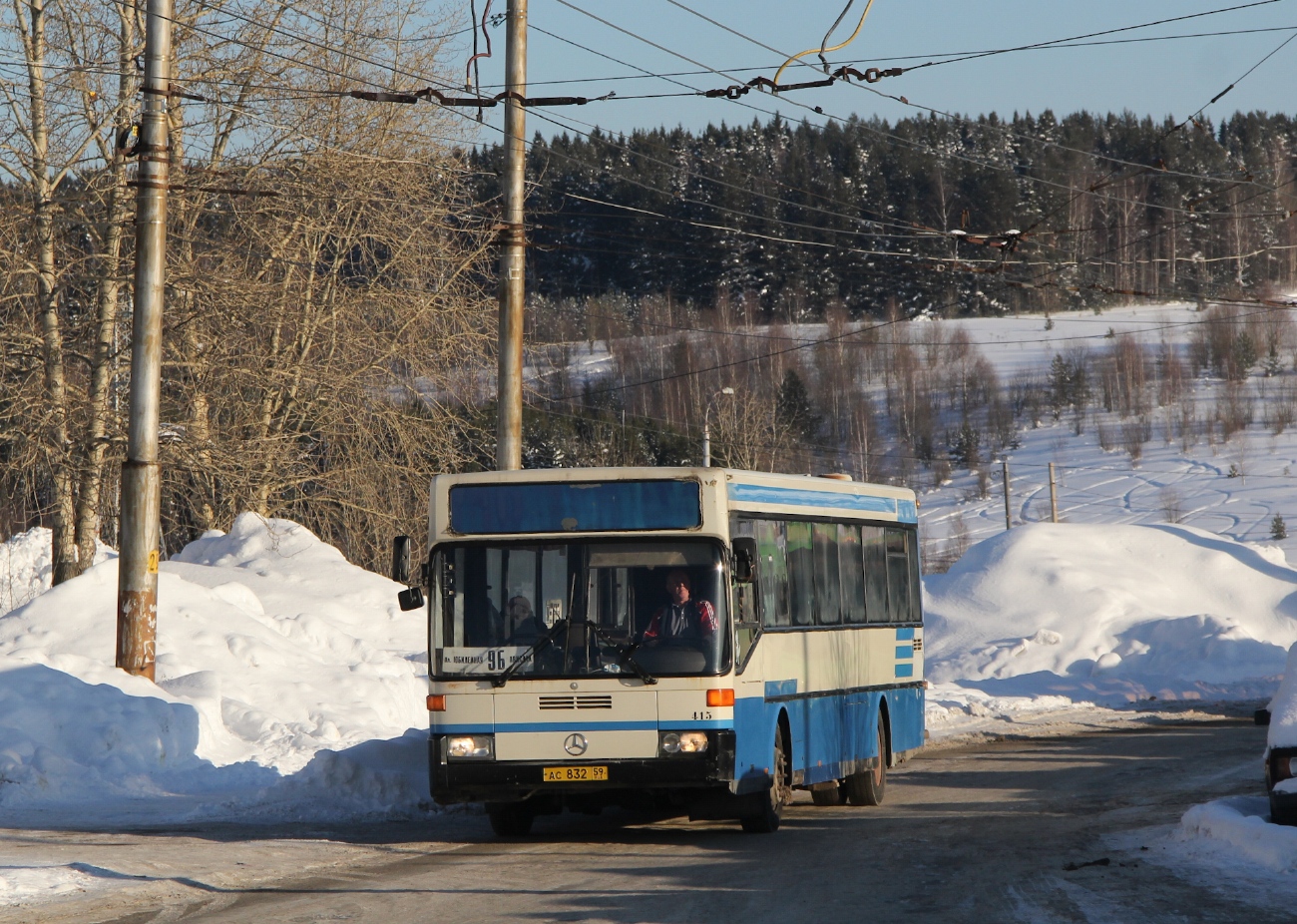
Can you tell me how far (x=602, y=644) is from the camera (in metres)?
11.3

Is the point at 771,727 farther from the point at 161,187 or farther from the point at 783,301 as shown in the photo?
the point at 783,301

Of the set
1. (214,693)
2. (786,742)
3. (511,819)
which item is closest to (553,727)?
(511,819)

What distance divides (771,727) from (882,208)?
322ft

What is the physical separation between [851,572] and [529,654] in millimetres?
3963

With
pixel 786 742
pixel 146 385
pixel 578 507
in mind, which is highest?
pixel 146 385

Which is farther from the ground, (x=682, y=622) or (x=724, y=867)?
(x=682, y=622)

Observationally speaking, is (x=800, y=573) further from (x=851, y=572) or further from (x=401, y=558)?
(x=401, y=558)

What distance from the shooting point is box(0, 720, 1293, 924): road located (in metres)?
8.40

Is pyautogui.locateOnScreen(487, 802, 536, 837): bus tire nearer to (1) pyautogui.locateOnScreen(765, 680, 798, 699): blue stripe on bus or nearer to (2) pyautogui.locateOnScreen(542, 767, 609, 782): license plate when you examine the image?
(2) pyautogui.locateOnScreen(542, 767, 609, 782): license plate

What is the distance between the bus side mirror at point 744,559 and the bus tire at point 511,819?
2.53 meters

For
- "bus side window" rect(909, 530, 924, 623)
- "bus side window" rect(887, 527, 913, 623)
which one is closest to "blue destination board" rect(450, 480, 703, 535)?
"bus side window" rect(887, 527, 913, 623)

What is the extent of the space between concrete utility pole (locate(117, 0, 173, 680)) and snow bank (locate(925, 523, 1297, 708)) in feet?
47.0

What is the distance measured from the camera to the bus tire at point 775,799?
11883 millimetres

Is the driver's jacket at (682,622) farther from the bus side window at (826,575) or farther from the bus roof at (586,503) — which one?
the bus side window at (826,575)
